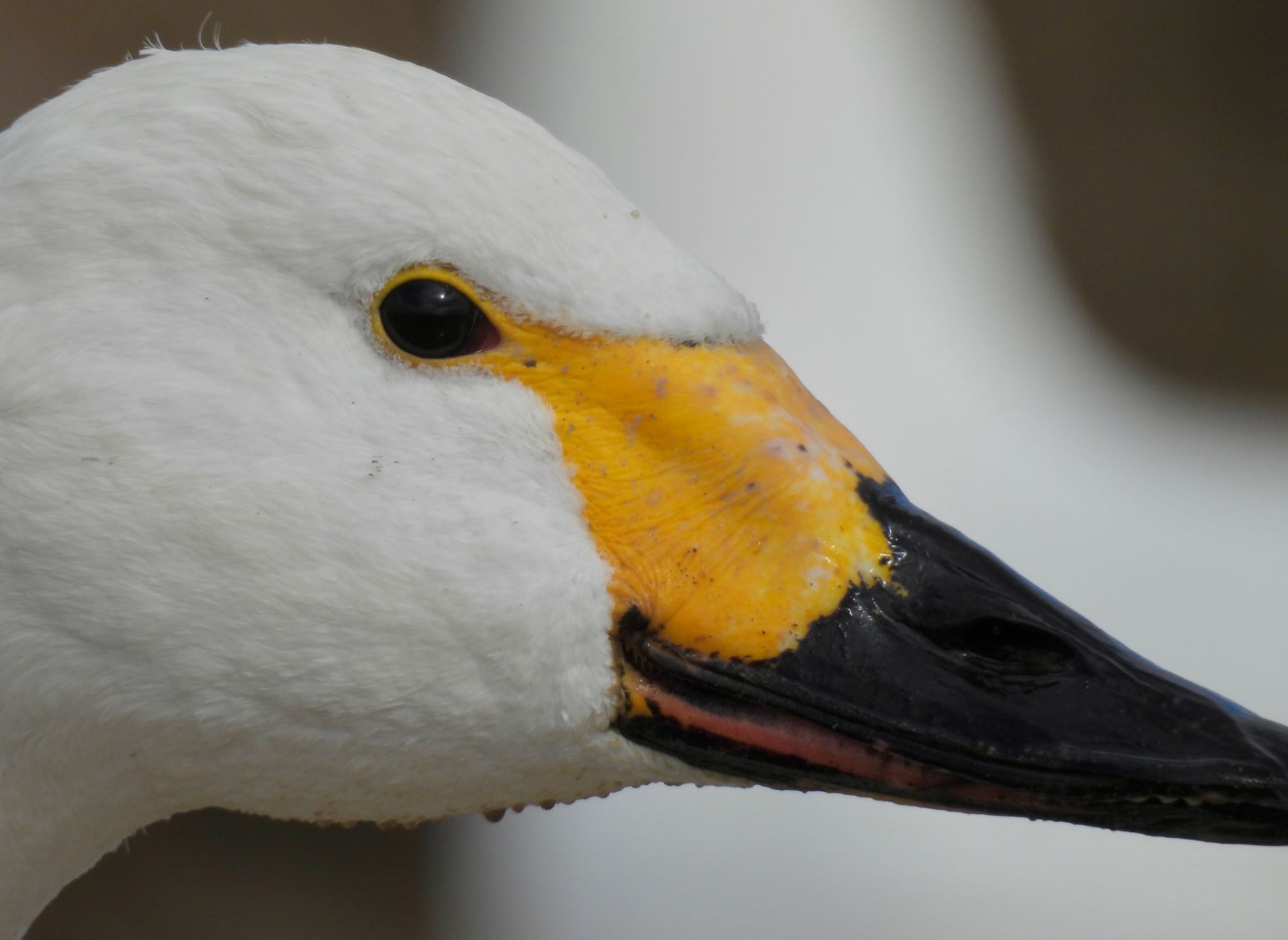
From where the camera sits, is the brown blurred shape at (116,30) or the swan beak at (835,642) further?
the brown blurred shape at (116,30)

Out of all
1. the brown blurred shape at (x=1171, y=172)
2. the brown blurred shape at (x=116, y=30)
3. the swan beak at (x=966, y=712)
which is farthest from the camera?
the brown blurred shape at (x=1171, y=172)

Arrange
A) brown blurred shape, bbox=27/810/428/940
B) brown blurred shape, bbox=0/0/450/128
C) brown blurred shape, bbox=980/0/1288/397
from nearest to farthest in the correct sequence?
brown blurred shape, bbox=0/0/450/128 → brown blurred shape, bbox=27/810/428/940 → brown blurred shape, bbox=980/0/1288/397

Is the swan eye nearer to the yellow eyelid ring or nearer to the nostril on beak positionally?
the yellow eyelid ring

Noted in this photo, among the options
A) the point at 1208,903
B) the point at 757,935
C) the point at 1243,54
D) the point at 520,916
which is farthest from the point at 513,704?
the point at 1243,54

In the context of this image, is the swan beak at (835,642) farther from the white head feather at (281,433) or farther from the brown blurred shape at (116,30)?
the brown blurred shape at (116,30)

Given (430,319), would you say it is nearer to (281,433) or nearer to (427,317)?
(427,317)

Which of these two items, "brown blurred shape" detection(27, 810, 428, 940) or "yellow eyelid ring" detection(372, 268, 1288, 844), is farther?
"brown blurred shape" detection(27, 810, 428, 940)

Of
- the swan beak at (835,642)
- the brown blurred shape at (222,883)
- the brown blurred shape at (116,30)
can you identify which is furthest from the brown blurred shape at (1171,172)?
the swan beak at (835,642)

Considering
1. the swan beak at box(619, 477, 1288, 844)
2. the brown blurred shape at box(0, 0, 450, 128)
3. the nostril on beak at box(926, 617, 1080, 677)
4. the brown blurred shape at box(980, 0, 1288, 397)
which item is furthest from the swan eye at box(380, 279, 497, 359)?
the brown blurred shape at box(980, 0, 1288, 397)
